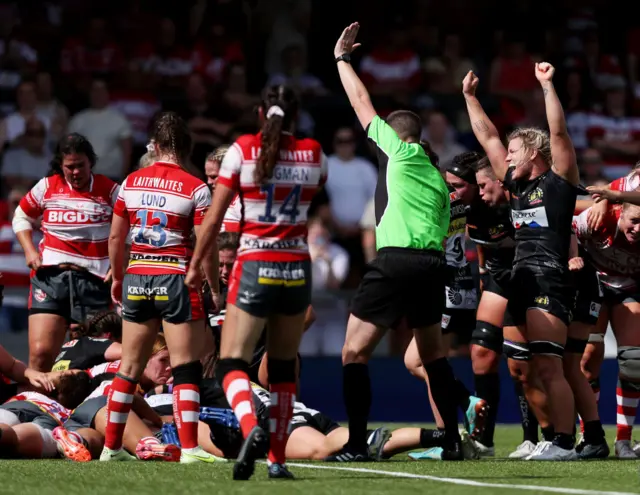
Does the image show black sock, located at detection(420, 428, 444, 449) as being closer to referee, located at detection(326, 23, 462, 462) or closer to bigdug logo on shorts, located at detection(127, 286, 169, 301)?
referee, located at detection(326, 23, 462, 462)

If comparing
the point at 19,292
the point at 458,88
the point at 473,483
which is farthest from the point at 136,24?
the point at 473,483

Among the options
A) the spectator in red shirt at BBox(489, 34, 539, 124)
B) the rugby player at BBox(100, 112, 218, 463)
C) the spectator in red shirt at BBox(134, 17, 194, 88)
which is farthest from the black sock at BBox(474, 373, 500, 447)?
the spectator in red shirt at BBox(134, 17, 194, 88)

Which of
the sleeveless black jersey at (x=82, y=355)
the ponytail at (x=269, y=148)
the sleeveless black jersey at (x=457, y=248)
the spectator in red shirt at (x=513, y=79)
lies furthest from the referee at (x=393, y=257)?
the spectator in red shirt at (x=513, y=79)

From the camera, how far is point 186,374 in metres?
8.31

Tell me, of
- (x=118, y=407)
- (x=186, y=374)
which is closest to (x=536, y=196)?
(x=186, y=374)

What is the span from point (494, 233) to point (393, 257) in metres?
1.80

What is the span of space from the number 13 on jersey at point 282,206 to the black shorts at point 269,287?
0.77 ft

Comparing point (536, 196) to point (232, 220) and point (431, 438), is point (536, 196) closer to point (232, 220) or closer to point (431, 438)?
point (431, 438)

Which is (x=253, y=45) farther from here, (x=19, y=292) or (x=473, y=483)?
(x=473, y=483)

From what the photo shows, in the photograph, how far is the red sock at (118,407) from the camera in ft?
27.4

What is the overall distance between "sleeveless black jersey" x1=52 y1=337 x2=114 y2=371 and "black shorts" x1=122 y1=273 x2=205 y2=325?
1.69 metres

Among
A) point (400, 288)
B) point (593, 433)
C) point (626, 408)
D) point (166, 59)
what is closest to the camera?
point (400, 288)

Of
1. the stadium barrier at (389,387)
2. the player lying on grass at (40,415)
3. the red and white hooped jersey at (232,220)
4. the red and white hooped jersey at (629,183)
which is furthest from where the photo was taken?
the stadium barrier at (389,387)

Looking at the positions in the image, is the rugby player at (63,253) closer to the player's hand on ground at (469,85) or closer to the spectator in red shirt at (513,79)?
the player's hand on ground at (469,85)
